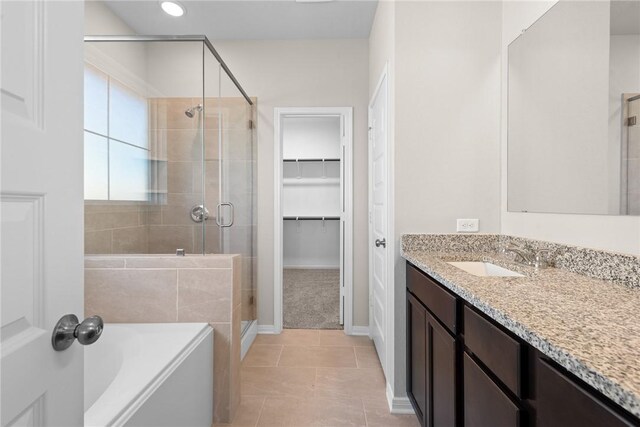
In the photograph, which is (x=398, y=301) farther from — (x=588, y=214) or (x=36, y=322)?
(x=36, y=322)

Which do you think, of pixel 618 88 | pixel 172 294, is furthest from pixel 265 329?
pixel 618 88

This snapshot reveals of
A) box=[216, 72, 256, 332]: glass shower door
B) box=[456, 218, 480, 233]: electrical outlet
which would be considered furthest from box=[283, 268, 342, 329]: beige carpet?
box=[456, 218, 480, 233]: electrical outlet

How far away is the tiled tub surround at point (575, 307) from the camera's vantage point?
57 centimetres

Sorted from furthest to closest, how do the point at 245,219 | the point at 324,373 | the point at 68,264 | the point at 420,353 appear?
1. the point at 245,219
2. the point at 324,373
3. the point at 420,353
4. the point at 68,264

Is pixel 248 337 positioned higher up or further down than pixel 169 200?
further down

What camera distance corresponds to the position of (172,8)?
263 centimetres

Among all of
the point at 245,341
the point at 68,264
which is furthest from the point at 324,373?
the point at 68,264

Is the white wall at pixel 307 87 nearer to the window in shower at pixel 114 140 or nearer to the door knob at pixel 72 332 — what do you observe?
the window in shower at pixel 114 140

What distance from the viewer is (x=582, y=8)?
4.57ft

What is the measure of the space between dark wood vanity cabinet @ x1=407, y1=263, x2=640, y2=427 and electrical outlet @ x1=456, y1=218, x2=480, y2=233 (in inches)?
15.4

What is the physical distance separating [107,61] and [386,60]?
1.69 metres

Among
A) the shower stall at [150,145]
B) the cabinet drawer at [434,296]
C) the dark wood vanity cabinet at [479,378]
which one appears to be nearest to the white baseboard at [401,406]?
the dark wood vanity cabinet at [479,378]

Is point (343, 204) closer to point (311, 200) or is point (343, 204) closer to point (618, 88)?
point (618, 88)

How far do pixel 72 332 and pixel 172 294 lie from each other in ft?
3.97
